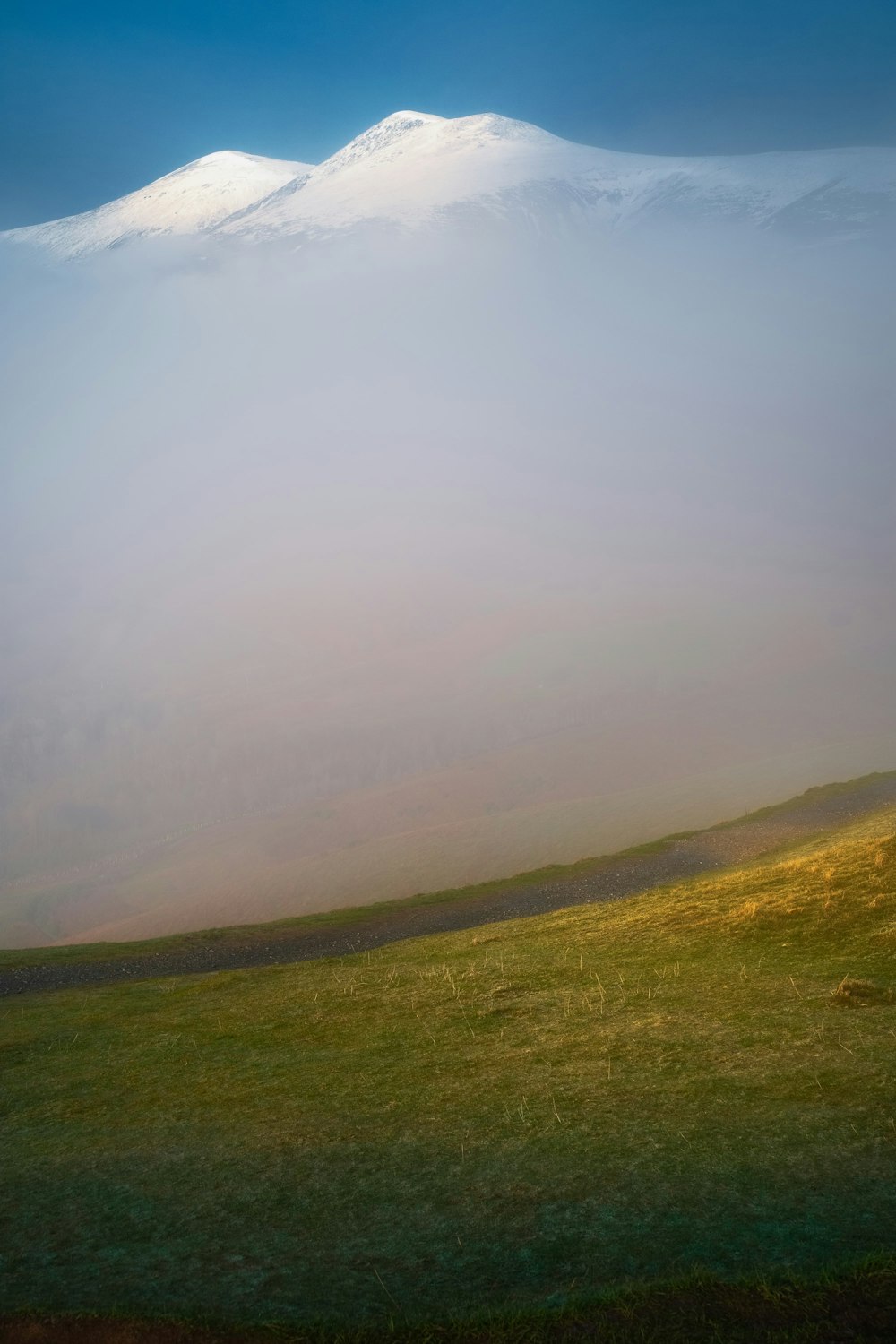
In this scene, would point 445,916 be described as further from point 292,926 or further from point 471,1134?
A: point 471,1134

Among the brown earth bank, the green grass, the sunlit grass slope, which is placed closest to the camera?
the brown earth bank

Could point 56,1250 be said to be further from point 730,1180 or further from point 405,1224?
point 730,1180

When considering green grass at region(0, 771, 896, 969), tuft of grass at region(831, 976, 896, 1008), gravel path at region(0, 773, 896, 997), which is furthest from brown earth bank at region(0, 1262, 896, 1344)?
green grass at region(0, 771, 896, 969)

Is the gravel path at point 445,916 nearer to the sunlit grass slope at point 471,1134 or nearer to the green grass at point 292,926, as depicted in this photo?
the green grass at point 292,926

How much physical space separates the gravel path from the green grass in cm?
19

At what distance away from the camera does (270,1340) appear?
693 centimetres

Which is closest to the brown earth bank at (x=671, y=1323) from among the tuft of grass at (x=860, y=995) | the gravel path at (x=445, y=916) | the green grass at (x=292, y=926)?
the tuft of grass at (x=860, y=995)

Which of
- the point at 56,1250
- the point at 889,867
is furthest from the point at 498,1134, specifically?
the point at 889,867

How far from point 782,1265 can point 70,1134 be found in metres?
10.6

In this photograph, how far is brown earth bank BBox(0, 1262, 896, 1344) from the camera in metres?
6.57

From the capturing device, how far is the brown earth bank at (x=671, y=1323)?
6.57 m

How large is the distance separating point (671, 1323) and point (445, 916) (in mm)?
28172

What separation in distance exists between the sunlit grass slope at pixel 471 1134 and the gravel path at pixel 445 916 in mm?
10933

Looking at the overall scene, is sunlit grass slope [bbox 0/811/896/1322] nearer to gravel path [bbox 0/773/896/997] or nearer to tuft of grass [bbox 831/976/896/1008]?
tuft of grass [bbox 831/976/896/1008]
